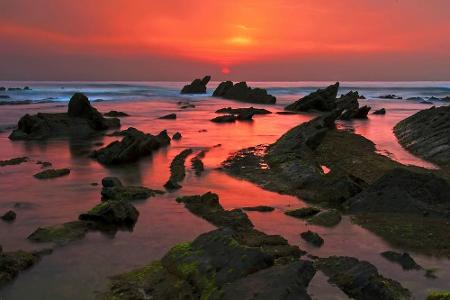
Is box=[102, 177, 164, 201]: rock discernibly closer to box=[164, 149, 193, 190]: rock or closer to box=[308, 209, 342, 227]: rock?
box=[164, 149, 193, 190]: rock

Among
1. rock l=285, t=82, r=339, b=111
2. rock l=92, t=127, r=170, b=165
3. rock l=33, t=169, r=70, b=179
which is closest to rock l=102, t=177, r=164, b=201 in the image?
rock l=33, t=169, r=70, b=179

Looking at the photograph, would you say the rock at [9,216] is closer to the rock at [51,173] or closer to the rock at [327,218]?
the rock at [51,173]

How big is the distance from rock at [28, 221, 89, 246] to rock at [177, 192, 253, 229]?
404cm

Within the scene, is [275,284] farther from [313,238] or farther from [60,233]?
[60,233]

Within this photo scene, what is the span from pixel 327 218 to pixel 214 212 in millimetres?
3901

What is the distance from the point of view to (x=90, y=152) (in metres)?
31.0

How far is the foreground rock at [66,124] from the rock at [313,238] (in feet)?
102

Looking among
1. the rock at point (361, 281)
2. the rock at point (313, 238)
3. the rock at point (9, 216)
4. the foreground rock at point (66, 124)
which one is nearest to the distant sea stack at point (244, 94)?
the foreground rock at point (66, 124)

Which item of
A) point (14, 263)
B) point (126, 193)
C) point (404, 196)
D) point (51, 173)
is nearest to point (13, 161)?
point (51, 173)

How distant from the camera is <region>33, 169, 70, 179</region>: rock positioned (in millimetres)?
22422

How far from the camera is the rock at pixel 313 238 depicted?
43.7ft

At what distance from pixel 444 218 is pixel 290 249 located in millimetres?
6305

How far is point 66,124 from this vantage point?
43.1m

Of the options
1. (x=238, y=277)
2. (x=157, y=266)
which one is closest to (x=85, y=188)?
(x=157, y=266)
